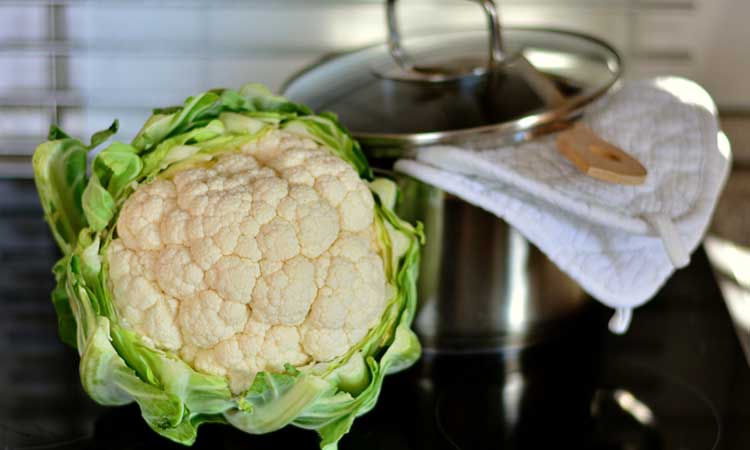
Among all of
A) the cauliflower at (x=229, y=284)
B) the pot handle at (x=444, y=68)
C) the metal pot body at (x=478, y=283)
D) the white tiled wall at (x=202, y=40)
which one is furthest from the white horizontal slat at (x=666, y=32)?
the cauliflower at (x=229, y=284)

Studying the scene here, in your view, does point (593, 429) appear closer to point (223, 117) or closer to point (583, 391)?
point (583, 391)

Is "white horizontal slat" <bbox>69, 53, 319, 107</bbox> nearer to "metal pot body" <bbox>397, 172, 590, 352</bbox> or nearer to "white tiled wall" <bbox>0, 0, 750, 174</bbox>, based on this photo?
"white tiled wall" <bbox>0, 0, 750, 174</bbox>

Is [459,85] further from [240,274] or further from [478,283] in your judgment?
[240,274]

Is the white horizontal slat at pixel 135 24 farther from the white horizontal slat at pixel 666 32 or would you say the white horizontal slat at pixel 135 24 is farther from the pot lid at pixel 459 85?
the white horizontal slat at pixel 666 32

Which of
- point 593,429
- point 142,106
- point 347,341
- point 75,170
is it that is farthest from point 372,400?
point 142,106

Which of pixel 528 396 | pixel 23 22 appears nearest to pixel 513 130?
pixel 528 396

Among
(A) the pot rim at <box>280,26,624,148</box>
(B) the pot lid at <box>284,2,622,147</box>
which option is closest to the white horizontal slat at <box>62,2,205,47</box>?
(B) the pot lid at <box>284,2,622,147</box>
